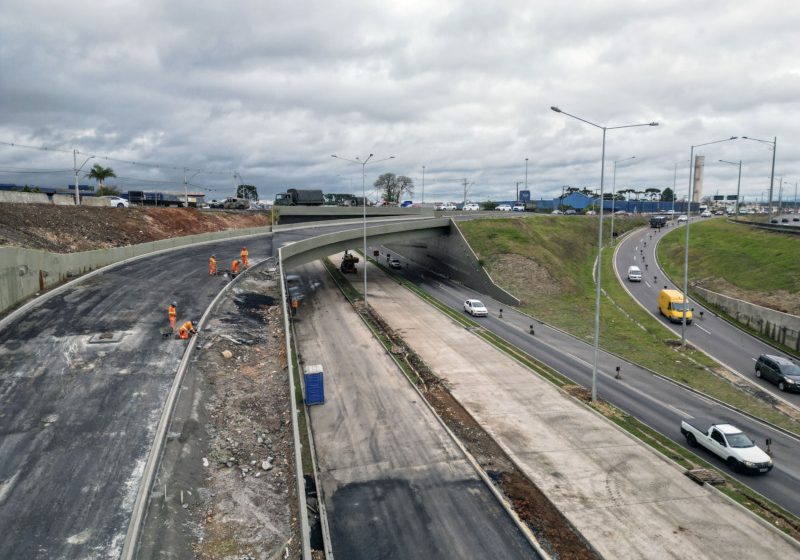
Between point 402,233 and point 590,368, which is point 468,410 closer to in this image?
point 590,368

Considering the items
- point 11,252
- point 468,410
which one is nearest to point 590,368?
point 468,410

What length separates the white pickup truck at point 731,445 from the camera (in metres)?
18.9

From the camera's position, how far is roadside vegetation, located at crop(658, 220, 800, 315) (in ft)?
142

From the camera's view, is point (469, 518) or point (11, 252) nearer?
point (469, 518)

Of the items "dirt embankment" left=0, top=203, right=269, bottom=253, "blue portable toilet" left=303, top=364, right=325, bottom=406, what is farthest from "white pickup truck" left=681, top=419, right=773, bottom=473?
"dirt embankment" left=0, top=203, right=269, bottom=253

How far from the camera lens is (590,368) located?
3122 centimetres

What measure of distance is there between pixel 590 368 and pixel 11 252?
32.9m

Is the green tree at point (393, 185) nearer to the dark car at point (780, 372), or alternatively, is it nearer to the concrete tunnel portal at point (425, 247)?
the concrete tunnel portal at point (425, 247)

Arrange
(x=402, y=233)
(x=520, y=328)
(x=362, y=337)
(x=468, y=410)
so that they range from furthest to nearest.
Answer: (x=402, y=233) < (x=520, y=328) < (x=362, y=337) < (x=468, y=410)

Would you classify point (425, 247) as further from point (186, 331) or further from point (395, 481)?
point (395, 481)

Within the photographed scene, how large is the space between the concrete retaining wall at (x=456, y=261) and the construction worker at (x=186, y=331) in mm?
34465

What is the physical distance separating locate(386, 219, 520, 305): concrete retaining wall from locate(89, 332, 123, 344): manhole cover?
37.0 metres

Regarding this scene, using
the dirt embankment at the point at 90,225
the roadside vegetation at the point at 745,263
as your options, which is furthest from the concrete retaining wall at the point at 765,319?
the dirt embankment at the point at 90,225

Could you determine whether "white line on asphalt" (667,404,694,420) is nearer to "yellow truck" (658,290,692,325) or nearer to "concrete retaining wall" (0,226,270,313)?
"yellow truck" (658,290,692,325)
